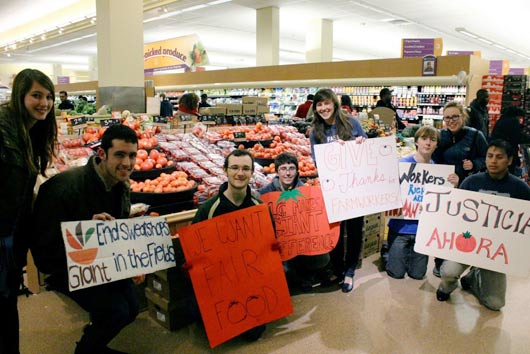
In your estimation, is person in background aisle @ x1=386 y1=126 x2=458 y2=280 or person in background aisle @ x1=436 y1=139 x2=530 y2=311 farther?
person in background aisle @ x1=386 y1=126 x2=458 y2=280

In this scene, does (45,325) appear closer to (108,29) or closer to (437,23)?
(108,29)

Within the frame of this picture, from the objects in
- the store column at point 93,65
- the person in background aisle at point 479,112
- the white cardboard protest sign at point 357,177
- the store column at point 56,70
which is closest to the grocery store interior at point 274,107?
the white cardboard protest sign at point 357,177

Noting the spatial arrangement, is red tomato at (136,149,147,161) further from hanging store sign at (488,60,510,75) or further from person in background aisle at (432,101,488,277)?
hanging store sign at (488,60,510,75)

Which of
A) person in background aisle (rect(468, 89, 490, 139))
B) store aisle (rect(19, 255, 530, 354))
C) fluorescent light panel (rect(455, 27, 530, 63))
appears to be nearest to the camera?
store aisle (rect(19, 255, 530, 354))

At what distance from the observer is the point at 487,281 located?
326 cm

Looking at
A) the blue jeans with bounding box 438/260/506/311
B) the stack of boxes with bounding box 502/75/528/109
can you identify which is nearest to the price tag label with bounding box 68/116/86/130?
the blue jeans with bounding box 438/260/506/311

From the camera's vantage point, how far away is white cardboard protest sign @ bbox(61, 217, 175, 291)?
2127 mm

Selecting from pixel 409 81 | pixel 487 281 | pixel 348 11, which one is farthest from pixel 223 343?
pixel 348 11

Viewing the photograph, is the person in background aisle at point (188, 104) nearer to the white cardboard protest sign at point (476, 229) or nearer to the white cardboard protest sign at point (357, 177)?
the white cardboard protest sign at point (357, 177)

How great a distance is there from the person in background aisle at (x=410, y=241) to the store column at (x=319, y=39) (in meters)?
10.1

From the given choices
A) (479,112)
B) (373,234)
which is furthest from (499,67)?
(373,234)

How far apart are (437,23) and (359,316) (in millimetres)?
12640

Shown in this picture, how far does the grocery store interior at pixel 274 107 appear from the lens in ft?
9.39

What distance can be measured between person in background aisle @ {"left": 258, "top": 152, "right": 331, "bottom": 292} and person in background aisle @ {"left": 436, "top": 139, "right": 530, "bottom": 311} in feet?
3.02
